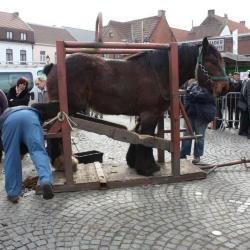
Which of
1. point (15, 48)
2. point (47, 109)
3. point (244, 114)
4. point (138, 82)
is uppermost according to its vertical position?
point (15, 48)

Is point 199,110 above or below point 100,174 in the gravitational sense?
above

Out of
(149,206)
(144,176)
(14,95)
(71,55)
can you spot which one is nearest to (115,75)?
(71,55)

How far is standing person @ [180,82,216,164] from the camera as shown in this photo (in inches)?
260

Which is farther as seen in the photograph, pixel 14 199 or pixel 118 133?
pixel 118 133

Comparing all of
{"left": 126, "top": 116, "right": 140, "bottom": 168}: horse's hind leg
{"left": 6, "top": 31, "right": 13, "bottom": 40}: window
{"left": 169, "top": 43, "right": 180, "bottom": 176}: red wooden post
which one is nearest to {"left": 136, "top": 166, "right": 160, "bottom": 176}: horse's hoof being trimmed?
{"left": 169, "top": 43, "right": 180, "bottom": 176}: red wooden post

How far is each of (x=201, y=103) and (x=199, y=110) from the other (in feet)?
0.41

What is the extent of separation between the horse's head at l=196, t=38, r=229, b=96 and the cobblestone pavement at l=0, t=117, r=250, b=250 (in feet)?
4.64

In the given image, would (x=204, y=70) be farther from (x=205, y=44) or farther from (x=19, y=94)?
(x=19, y=94)

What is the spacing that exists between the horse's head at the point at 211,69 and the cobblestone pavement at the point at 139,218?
1415mm

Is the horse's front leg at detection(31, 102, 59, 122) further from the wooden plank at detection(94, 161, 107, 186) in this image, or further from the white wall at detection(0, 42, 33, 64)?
the white wall at detection(0, 42, 33, 64)

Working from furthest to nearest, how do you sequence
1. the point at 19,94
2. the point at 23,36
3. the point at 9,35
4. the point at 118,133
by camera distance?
the point at 23,36 → the point at 9,35 → the point at 19,94 → the point at 118,133

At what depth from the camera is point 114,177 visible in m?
5.66

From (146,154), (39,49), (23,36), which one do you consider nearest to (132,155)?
(146,154)

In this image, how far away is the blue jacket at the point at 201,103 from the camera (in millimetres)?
6602
